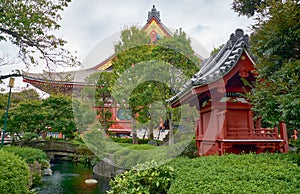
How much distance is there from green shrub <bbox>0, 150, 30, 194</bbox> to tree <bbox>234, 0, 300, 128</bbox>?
4476mm

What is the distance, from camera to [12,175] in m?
4.64

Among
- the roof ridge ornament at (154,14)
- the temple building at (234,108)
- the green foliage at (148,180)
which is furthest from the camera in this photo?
the roof ridge ornament at (154,14)

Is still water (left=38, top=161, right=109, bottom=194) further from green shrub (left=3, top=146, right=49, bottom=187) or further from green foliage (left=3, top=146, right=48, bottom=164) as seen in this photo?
green foliage (left=3, top=146, right=48, bottom=164)

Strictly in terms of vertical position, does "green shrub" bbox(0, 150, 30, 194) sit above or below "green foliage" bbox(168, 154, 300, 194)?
below

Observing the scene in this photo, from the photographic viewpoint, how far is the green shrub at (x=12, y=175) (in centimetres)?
433

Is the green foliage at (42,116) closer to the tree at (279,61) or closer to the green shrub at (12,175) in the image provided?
the green shrub at (12,175)

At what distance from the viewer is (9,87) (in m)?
7.40

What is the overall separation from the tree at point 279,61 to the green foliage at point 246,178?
2.18ft

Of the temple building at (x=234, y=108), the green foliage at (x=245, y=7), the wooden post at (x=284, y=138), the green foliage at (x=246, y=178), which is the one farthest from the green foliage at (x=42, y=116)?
the green foliage at (x=246, y=178)

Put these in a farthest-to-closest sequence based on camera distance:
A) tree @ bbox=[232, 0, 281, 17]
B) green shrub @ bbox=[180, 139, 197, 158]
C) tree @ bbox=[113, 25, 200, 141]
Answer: tree @ bbox=[113, 25, 200, 141]
green shrub @ bbox=[180, 139, 197, 158]
tree @ bbox=[232, 0, 281, 17]

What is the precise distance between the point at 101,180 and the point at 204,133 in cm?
565

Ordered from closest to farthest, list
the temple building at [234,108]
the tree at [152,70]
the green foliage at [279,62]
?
the green foliage at [279,62] < the temple building at [234,108] < the tree at [152,70]

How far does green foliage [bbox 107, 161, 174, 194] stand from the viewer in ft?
13.1

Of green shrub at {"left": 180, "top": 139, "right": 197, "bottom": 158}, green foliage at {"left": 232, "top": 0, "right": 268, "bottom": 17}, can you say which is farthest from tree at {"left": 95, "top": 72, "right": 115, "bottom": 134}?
green foliage at {"left": 232, "top": 0, "right": 268, "bottom": 17}
